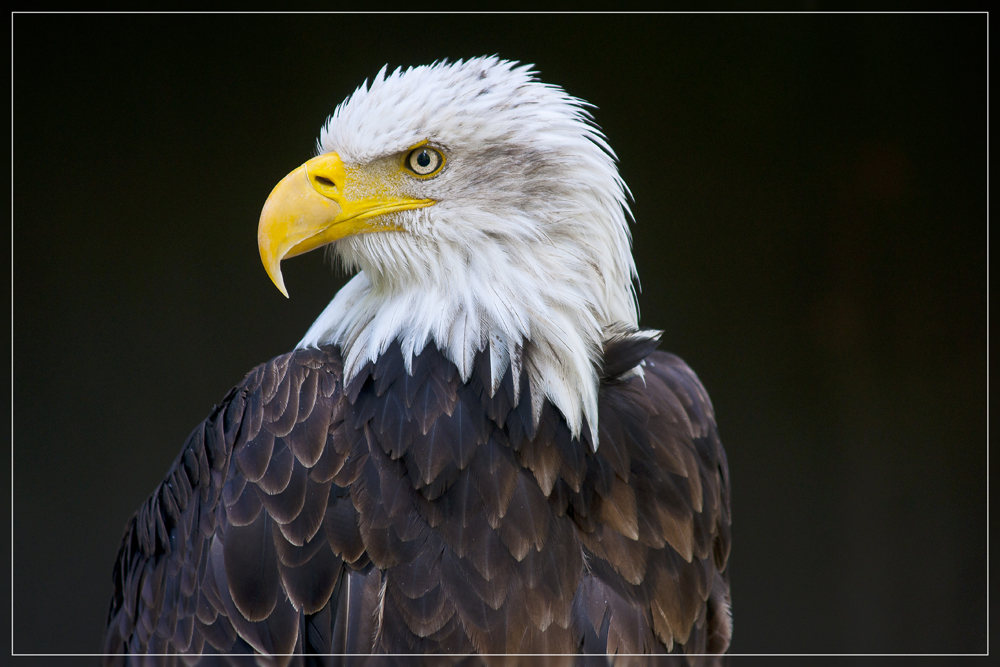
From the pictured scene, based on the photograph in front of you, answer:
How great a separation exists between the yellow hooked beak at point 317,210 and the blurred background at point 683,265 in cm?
220

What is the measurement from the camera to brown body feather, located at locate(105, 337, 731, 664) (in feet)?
5.59

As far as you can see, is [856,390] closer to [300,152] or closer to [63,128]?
[300,152]

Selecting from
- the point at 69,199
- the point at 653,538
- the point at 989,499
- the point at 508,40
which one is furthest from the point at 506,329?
the point at 989,499

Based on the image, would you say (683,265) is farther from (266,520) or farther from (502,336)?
(266,520)

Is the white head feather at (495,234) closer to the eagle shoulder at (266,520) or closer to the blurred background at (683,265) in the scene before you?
the eagle shoulder at (266,520)

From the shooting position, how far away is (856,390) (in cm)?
412

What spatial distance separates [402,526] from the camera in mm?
1709

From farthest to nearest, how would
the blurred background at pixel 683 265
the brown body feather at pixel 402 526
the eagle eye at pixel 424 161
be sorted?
the blurred background at pixel 683 265
the eagle eye at pixel 424 161
the brown body feather at pixel 402 526

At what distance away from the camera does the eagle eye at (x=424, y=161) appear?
181 centimetres

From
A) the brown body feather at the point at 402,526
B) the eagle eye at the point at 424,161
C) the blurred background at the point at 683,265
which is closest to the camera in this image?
the brown body feather at the point at 402,526

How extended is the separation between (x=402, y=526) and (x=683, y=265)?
2.77m

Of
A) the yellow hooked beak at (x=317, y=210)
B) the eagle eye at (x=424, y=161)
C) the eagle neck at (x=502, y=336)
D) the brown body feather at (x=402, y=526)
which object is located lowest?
the brown body feather at (x=402, y=526)

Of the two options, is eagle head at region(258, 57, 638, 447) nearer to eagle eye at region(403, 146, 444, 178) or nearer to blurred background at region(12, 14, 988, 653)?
eagle eye at region(403, 146, 444, 178)

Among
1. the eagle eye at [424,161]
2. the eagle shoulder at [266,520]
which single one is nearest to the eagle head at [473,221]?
the eagle eye at [424,161]
